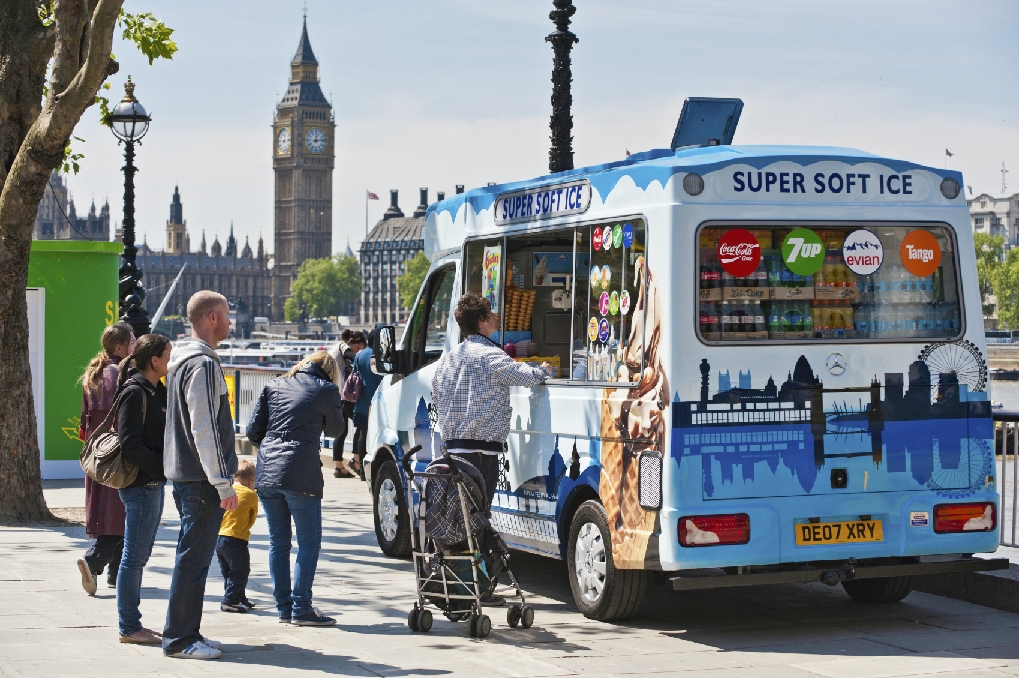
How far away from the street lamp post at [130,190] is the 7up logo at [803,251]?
38.2 ft

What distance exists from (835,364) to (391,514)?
4.07m

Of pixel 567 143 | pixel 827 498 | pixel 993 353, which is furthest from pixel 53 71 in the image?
pixel 993 353

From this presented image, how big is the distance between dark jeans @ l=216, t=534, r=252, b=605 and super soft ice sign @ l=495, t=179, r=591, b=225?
2508 millimetres

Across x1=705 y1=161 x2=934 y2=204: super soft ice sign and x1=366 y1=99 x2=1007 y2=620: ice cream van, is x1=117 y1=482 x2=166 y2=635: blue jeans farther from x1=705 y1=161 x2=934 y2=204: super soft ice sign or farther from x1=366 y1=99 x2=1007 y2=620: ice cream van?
x1=705 y1=161 x2=934 y2=204: super soft ice sign

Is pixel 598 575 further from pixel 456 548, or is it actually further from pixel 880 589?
pixel 880 589

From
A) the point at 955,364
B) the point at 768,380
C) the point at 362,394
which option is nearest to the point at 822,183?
the point at 768,380

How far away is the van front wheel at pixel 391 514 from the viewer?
1070 centimetres

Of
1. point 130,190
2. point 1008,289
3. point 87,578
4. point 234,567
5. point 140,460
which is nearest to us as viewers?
point 140,460

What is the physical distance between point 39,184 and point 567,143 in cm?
422

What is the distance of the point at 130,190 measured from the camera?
19953 millimetres

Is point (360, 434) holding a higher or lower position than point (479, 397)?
lower

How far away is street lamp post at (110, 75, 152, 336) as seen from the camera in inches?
731

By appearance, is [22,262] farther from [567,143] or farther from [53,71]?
[567,143]

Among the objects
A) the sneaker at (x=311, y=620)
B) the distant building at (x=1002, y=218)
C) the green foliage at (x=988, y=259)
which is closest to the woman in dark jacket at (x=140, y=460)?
the sneaker at (x=311, y=620)
